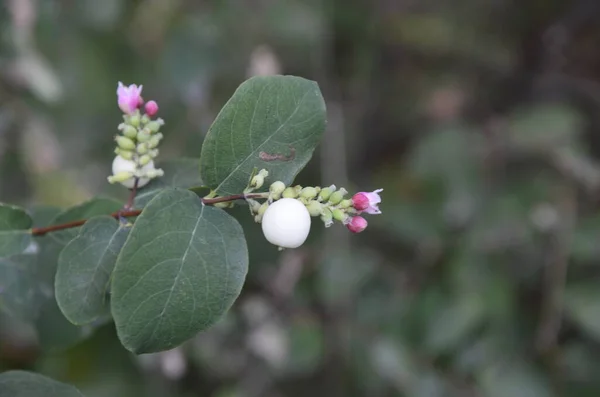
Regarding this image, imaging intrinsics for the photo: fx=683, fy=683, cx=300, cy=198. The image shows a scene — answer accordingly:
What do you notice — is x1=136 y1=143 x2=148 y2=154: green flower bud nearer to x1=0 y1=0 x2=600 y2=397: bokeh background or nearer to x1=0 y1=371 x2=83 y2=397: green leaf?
x1=0 y1=371 x2=83 y2=397: green leaf

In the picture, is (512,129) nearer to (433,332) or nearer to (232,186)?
(433,332)

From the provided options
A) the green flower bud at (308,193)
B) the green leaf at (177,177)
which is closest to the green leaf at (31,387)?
the green leaf at (177,177)

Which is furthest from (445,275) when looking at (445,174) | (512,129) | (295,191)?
(295,191)

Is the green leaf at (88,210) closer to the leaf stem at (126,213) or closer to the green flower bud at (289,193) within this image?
the leaf stem at (126,213)

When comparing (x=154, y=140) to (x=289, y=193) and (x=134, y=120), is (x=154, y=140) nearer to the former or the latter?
(x=134, y=120)

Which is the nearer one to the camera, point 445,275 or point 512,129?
point 445,275

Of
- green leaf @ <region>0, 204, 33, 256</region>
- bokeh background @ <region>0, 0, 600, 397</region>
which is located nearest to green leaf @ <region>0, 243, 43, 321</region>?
green leaf @ <region>0, 204, 33, 256</region>
